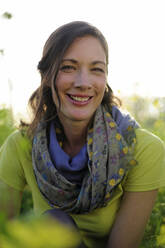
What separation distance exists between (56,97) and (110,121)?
1.08ft

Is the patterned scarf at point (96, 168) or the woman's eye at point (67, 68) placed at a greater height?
the woman's eye at point (67, 68)

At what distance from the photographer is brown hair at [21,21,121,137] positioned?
5.45 feet

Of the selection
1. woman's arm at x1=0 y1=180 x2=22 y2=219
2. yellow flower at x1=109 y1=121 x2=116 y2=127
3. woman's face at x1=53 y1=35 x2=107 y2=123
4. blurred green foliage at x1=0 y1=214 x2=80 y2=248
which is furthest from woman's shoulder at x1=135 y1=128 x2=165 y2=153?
blurred green foliage at x1=0 y1=214 x2=80 y2=248

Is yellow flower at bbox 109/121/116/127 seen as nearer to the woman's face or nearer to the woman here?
the woman

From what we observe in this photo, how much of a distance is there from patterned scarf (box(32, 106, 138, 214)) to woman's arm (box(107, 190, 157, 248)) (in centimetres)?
12

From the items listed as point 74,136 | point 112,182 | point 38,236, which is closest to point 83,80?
point 74,136

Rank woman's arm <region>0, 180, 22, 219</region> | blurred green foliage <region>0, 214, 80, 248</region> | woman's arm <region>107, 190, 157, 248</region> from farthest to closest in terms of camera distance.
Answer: woman's arm <region>0, 180, 22, 219</region> → woman's arm <region>107, 190, 157, 248</region> → blurred green foliage <region>0, 214, 80, 248</region>

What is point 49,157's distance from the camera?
69.8 inches

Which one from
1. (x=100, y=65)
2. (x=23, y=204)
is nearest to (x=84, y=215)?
(x=100, y=65)

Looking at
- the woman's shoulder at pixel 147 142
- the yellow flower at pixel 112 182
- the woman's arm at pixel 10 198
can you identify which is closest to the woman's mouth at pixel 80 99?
the woman's shoulder at pixel 147 142

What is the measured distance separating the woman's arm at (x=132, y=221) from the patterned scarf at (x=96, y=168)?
0.12 meters

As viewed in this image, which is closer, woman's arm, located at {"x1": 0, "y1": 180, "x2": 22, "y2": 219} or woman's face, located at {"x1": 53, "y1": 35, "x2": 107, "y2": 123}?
woman's face, located at {"x1": 53, "y1": 35, "x2": 107, "y2": 123}

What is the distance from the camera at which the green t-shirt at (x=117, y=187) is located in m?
1.58

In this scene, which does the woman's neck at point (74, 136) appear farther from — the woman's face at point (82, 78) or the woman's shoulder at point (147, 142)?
the woman's shoulder at point (147, 142)
